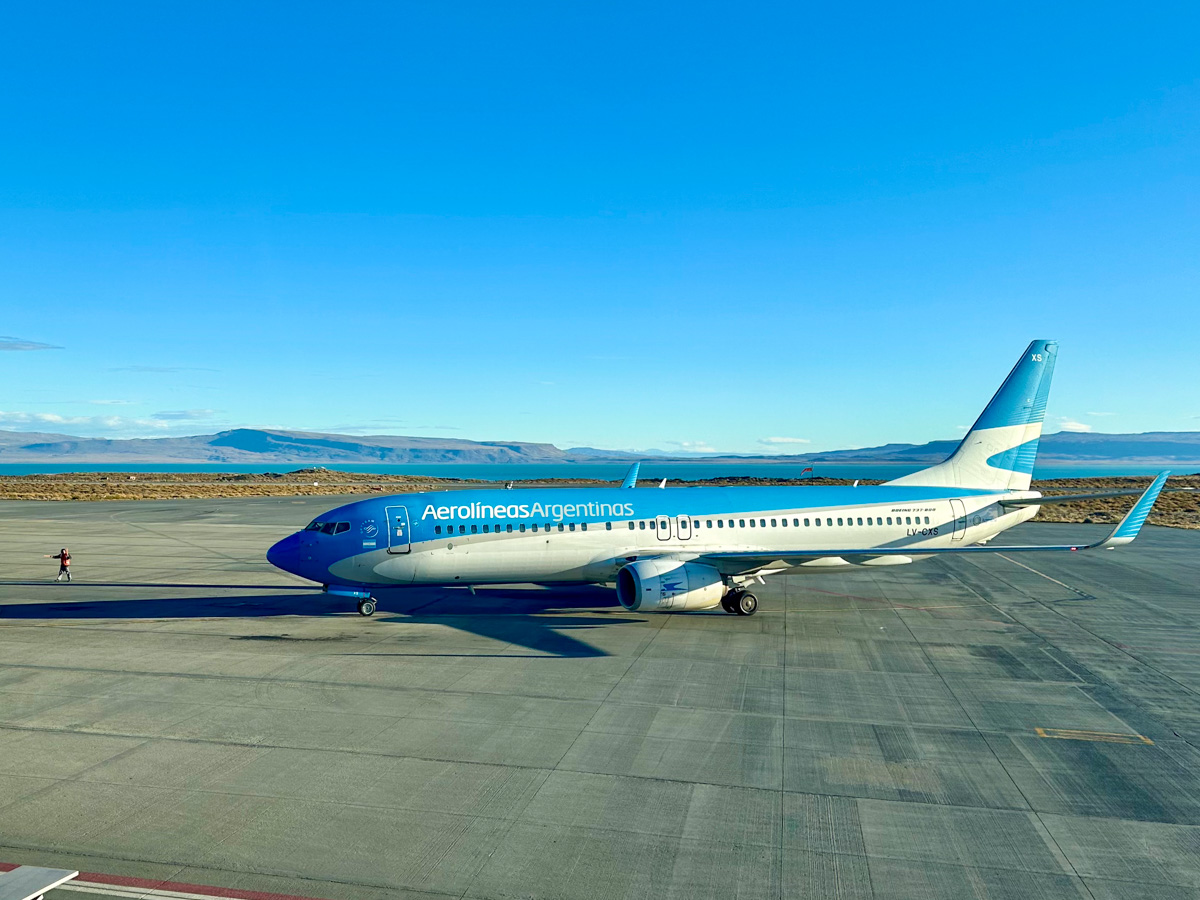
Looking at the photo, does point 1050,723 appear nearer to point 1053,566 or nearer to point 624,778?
point 624,778

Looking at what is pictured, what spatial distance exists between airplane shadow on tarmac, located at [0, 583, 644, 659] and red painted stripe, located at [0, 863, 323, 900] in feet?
38.9

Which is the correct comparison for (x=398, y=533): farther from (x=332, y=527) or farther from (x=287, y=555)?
(x=287, y=555)

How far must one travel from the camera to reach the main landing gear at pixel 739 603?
25109 millimetres

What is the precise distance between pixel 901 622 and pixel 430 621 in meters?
15.7

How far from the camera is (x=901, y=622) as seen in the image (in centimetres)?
2433

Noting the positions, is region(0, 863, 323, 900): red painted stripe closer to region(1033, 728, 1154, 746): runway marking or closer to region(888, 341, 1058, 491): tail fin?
region(1033, 728, 1154, 746): runway marking

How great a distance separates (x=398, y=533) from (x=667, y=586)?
29.4 ft

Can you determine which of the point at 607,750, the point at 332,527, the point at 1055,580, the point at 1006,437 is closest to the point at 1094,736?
the point at 607,750

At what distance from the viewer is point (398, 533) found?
24.0 metres

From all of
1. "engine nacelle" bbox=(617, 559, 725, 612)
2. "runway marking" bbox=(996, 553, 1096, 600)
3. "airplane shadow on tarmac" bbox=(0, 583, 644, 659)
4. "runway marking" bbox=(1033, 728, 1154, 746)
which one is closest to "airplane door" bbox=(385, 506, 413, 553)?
"airplane shadow on tarmac" bbox=(0, 583, 644, 659)

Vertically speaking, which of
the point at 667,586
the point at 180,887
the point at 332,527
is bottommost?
the point at 180,887

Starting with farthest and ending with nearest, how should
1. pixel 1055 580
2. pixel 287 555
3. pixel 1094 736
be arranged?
pixel 1055 580 < pixel 287 555 < pixel 1094 736

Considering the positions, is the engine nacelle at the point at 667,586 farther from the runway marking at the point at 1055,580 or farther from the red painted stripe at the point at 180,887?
the runway marking at the point at 1055,580

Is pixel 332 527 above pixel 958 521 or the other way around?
above
